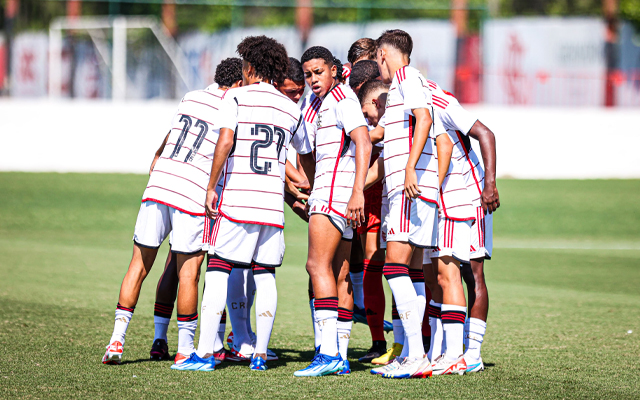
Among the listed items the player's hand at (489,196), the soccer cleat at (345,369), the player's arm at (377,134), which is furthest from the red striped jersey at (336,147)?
the soccer cleat at (345,369)

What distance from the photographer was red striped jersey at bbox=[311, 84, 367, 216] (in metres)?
5.16

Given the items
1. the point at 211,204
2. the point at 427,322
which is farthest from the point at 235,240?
the point at 427,322

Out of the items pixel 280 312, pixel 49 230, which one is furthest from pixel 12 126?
pixel 280 312

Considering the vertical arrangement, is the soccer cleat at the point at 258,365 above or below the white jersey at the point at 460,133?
below

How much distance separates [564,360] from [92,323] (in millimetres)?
3969

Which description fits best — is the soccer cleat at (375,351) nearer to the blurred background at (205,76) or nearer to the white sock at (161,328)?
the white sock at (161,328)

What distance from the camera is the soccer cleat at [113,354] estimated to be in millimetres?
5148

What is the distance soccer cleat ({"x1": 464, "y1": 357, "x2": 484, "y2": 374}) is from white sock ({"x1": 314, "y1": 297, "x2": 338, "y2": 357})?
94cm

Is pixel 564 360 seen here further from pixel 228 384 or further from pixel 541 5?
pixel 541 5

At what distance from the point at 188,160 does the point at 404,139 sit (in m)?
1.49

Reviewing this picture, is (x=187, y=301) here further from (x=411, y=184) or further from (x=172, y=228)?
(x=411, y=184)

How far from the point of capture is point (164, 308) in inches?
222

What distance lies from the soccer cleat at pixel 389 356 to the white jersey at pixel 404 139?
48.4 inches

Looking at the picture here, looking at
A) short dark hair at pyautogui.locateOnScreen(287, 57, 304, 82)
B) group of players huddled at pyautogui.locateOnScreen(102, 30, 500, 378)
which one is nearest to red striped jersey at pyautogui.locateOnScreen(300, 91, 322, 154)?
group of players huddled at pyautogui.locateOnScreen(102, 30, 500, 378)
